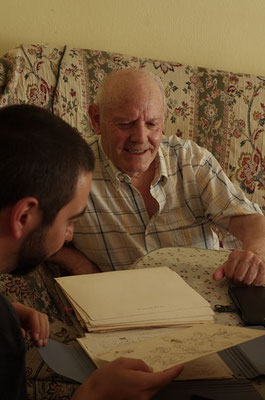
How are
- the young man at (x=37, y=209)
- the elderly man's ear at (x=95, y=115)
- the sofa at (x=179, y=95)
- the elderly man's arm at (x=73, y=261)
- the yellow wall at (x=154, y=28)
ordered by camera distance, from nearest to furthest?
the young man at (x=37, y=209) → the elderly man's arm at (x=73, y=261) → the elderly man's ear at (x=95, y=115) → the sofa at (x=179, y=95) → the yellow wall at (x=154, y=28)

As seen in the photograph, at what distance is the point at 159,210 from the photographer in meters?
1.54

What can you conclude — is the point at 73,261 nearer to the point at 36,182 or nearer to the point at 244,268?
the point at 244,268

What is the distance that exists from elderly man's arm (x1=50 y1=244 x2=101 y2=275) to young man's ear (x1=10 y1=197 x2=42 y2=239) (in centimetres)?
71

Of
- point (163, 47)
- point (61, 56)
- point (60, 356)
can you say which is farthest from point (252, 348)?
point (163, 47)

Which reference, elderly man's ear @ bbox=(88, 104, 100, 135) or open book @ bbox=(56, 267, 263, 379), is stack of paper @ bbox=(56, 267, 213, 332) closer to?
open book @ bbox=(56, 267, 263, 379)

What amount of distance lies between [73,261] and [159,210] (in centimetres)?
31

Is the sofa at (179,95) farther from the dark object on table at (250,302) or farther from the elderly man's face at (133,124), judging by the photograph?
the dark object on table at (250,302)

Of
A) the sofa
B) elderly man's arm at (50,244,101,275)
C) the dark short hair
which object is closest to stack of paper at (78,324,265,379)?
the dark short hair

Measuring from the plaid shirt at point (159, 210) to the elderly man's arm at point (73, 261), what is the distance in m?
0.03

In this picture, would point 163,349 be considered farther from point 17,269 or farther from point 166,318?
point 17,269

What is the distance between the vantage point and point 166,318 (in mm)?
892

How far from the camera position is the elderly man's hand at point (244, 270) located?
1.08 meters

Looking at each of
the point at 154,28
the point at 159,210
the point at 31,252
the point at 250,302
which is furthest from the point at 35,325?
the point at 154,28

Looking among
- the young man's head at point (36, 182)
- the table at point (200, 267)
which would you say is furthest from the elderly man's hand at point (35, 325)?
the table at point (200, 267)
